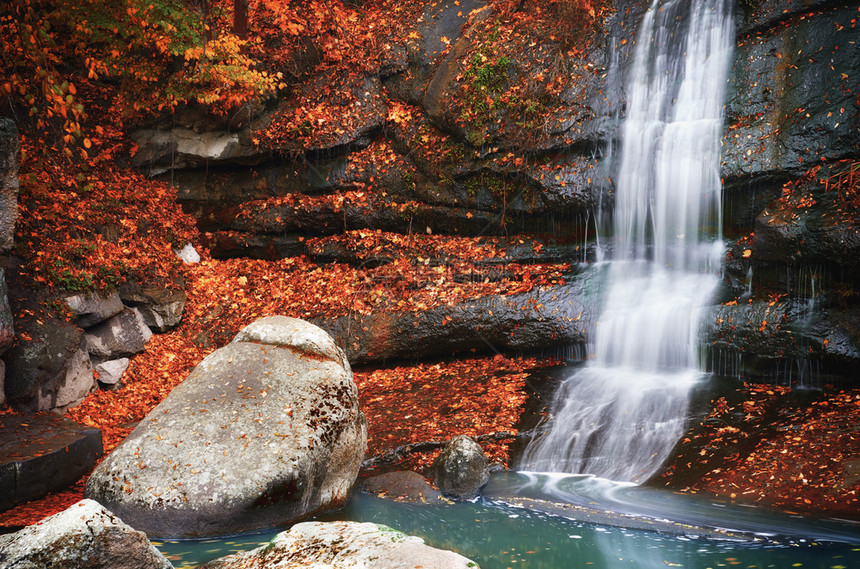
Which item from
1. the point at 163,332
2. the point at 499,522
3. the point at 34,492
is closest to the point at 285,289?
the point at 163,332

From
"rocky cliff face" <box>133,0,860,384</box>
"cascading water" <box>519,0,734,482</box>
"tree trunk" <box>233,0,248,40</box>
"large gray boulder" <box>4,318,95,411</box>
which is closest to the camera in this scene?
"large gray boulder" <box>4,318,95,411</box>

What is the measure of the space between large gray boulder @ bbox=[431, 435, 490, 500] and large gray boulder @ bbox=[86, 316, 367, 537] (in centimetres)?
95

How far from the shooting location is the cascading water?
303 inches

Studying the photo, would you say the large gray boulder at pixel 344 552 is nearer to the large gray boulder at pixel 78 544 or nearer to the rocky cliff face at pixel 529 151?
the large gray boulder at pixel 78 544

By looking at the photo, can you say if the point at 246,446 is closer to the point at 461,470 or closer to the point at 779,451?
the point at 461,470

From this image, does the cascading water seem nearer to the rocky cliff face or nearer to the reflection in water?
the rocky cliff face

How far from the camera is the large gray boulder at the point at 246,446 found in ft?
16.6

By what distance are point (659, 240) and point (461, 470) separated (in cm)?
542

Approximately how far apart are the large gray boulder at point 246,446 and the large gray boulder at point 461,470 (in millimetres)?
949

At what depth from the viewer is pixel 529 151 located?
10.6 m

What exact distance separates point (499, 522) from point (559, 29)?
916 cm

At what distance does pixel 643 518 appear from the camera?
18.1 ft

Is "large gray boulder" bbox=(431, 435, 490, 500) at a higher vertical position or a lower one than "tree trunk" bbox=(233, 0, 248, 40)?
lower

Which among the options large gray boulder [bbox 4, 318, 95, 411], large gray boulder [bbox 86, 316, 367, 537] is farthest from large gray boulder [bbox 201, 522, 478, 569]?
large gray boulder [bbox 4, 318, 95, 411]
